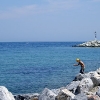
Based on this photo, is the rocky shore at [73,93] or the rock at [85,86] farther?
the rock at [85,86]

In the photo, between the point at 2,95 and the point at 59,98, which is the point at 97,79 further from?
the point at 2,95

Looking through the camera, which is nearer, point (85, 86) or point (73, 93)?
point (73, 93)

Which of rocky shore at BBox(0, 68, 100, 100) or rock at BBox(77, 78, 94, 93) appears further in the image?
rock at BBox(77, 78, 94, 93)

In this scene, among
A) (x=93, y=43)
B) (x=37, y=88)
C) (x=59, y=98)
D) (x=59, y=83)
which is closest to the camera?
(x=59, y=98)

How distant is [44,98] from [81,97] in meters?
1.97

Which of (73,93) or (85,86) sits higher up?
(85,86)

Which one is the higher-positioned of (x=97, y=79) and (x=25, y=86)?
(x=97, y=79)

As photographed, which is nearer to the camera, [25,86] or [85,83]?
[85,83]

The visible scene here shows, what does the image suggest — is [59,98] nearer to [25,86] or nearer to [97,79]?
[97,79]

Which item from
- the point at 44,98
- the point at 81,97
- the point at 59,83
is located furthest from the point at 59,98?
the point at 59,83

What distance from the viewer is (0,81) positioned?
1116 inches

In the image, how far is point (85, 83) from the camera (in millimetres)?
15570

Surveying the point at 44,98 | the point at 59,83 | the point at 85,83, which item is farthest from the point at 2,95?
the point at 59,83

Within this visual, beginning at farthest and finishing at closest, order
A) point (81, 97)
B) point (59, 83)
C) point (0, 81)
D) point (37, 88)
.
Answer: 1. point (0, 81)
2. point (59, 83)
3. point (37, 88)
4. point (81, 97)
